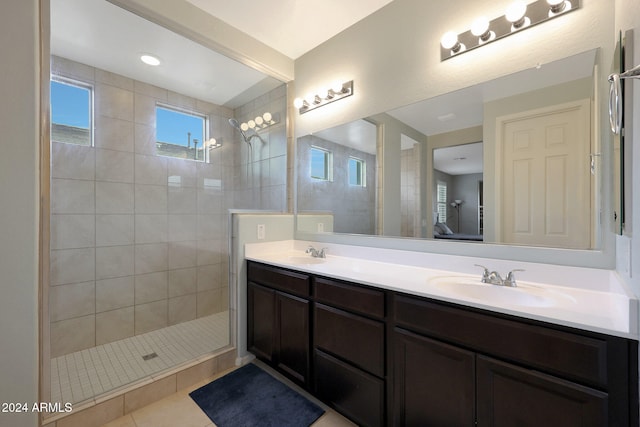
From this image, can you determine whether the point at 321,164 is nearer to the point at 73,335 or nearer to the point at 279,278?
the point at 279,278

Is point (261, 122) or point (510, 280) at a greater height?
point (261, 122)

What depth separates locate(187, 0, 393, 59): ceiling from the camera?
1.88 m

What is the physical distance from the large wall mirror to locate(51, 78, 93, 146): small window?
6.45ft

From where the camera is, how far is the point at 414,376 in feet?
3.84

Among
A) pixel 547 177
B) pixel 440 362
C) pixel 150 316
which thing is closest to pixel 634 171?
pixel 547 177

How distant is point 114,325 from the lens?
7.73 feet

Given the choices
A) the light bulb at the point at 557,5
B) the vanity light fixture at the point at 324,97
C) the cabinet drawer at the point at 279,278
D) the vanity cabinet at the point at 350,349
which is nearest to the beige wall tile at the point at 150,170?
the cabinet drawer at the point at 279,278

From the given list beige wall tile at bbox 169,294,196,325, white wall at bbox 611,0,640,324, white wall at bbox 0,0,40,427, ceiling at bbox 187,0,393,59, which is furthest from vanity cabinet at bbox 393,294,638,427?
beige wall tile at bbox 169,294,196,325

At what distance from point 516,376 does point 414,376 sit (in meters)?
0.39

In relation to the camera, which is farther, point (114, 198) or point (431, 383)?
point (114, 198)

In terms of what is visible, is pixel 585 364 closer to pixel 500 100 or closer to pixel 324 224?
pixel 500 100

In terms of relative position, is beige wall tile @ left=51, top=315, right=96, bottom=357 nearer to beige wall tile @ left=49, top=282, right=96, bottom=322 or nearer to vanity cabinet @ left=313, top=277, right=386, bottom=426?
beige wall tile @ left=49, top=282, right=96, bottom=322

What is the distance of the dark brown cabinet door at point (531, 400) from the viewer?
814mm

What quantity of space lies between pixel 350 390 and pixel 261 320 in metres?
0.85
